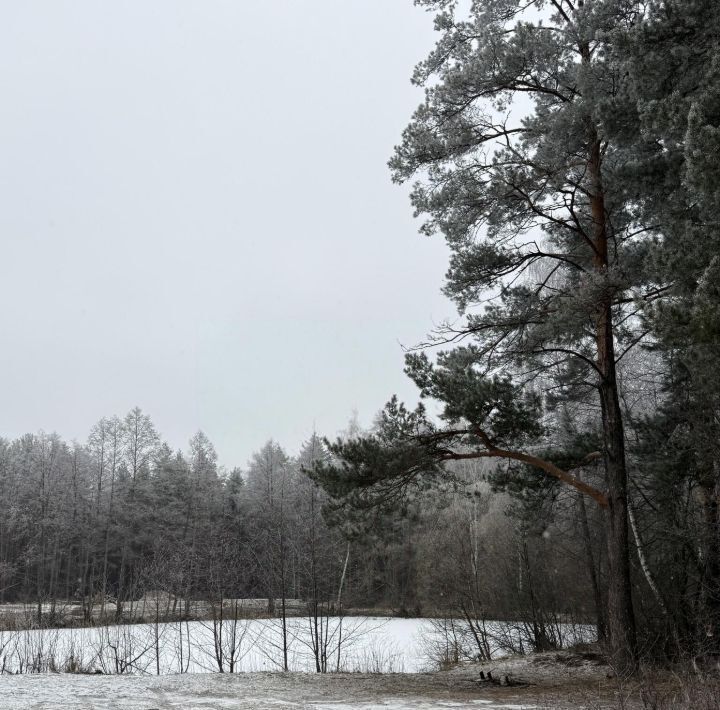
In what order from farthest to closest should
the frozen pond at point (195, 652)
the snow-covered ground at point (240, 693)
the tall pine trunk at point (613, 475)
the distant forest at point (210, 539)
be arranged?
the distant forest at point (210, 539) < the frozen pond at point (195, 652) < the tall pine trunk at point (613, 475) < the snow-covered ground at point (240, 693)

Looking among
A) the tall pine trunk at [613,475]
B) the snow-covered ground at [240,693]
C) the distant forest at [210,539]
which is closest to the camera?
the snow-covered ground at [240,693]

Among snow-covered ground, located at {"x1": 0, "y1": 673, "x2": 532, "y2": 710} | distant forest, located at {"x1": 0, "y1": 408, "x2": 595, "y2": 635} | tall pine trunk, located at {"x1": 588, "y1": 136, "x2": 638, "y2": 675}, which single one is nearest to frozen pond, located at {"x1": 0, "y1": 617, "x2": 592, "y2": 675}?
distant forest, located at {"x1": 0, "y1": 408, "x2": 595, "y2": 635}

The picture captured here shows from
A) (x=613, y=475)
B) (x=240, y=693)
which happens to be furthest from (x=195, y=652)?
(x=613, y=475)

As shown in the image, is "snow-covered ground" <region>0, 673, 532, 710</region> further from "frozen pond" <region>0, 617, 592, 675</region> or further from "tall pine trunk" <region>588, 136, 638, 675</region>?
"frozen pond" <region>0, 617, 592, 675</region>

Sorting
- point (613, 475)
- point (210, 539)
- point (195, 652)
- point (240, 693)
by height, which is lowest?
point (195, 652)

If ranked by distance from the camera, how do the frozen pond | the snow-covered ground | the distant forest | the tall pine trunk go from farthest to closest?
the distant forest < the frozen pond < the tall pine trunk < the snow-covered ground

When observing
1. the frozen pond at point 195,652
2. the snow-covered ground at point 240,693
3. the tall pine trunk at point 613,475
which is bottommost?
the frozen pond at point 195,652

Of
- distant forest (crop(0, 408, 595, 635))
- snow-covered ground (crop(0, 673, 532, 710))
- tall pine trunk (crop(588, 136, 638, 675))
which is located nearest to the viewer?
snow-covered ground (crop(0, 673, 532, 710))

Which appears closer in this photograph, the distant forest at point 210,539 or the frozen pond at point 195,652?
the frozen pond at point 195,652

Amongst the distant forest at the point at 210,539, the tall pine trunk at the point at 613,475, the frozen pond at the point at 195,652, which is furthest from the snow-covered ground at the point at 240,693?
the distant forest at the point at 210,539

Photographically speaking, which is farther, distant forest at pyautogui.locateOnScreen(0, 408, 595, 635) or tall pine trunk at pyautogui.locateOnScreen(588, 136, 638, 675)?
distant forest at pyautogui.locateOnScreen(0, 408, 595, 635)

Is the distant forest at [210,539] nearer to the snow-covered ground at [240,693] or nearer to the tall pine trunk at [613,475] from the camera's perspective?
the snow-covered ground at [240,693]

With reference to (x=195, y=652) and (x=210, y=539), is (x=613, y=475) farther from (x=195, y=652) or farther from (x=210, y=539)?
(x=210, y=539)

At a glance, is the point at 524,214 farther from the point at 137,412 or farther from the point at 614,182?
the point at 137,412
